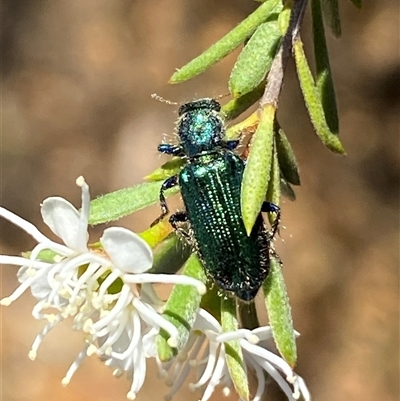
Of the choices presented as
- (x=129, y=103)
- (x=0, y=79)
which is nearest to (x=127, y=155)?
(x=129, y=103)

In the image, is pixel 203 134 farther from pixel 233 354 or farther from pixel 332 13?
pixel 233 354

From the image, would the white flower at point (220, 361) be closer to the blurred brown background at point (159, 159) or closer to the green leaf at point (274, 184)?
the green leaf at point (274, 184)

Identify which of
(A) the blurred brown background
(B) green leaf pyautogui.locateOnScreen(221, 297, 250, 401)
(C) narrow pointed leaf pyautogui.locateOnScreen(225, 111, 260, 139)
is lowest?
(A) the blurred brown background

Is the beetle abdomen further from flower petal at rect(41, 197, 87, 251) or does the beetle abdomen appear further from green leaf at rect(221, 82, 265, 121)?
flower petal at rect(41, 197, 87, 251)

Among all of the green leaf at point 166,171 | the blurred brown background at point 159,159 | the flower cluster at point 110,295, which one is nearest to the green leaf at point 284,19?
the green leaf at point 166,171

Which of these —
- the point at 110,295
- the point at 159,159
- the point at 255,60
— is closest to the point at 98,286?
the point at 110,295

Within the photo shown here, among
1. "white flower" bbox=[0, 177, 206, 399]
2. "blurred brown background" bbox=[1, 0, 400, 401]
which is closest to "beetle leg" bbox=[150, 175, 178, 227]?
"white flower" bbox=[0, 177, 206, 399]

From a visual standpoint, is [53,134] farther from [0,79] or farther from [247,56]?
[247,56]
